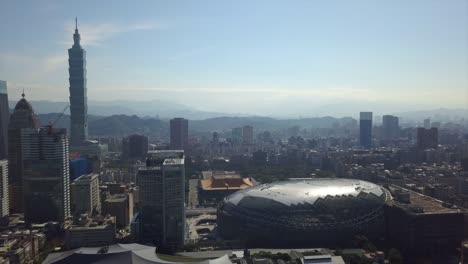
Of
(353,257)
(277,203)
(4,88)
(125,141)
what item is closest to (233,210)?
(277,203)

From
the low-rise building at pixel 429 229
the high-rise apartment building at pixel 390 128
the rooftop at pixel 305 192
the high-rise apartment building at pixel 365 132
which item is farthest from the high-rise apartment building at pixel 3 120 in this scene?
the high-rise apartment building at pixel 390 128

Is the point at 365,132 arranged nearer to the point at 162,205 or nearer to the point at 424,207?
the point at 424,207

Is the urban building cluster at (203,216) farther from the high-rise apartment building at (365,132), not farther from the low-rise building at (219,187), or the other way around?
the high-rise apartment building at (365,132)

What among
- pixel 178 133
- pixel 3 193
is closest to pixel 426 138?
pixel 178 133

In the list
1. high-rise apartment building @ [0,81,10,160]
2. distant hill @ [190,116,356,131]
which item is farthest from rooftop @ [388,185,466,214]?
distant hill @ [190,116,356,131]

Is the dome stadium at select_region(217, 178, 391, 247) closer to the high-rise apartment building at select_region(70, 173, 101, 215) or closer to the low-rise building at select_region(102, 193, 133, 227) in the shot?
the low-rise building at select_region(102, 193, 133, 227)

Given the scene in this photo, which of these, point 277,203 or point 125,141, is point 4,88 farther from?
point 277,203
